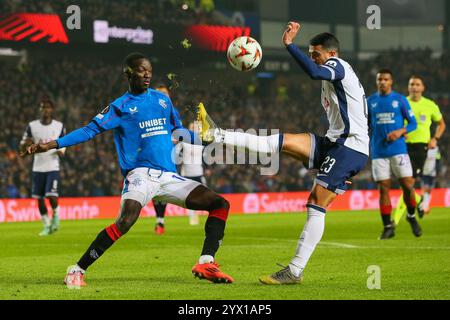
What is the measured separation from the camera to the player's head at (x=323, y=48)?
8586 millimetres

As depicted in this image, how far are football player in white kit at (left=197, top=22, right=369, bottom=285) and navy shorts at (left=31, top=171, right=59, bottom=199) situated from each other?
30.6ft

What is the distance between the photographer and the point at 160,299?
716 cm

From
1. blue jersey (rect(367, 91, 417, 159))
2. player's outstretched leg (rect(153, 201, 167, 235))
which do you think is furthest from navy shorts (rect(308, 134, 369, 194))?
player's outstretched leg (rect(153, 201, 167, 235))

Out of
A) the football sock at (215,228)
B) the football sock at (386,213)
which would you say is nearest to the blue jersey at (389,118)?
the football sock at (386,213)

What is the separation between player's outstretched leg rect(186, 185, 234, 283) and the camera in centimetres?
828

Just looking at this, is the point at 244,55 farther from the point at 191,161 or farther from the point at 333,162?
the point at 191,161

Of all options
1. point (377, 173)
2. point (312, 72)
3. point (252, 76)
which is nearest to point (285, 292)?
point (312, 72)

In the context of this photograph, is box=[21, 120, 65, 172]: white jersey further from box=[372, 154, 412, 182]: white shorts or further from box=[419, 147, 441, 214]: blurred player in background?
box=[419, 147, 441, 214]: blurred player in background

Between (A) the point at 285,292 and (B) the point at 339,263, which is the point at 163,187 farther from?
(B) the point at 339,263

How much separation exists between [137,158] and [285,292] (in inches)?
80.0

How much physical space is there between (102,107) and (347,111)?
908 inches

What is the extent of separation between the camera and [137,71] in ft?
27.9

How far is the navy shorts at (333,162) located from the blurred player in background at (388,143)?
5.87 m

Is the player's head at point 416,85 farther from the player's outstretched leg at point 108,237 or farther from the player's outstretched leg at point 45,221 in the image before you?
the player's outstretched leg at point 108,237
